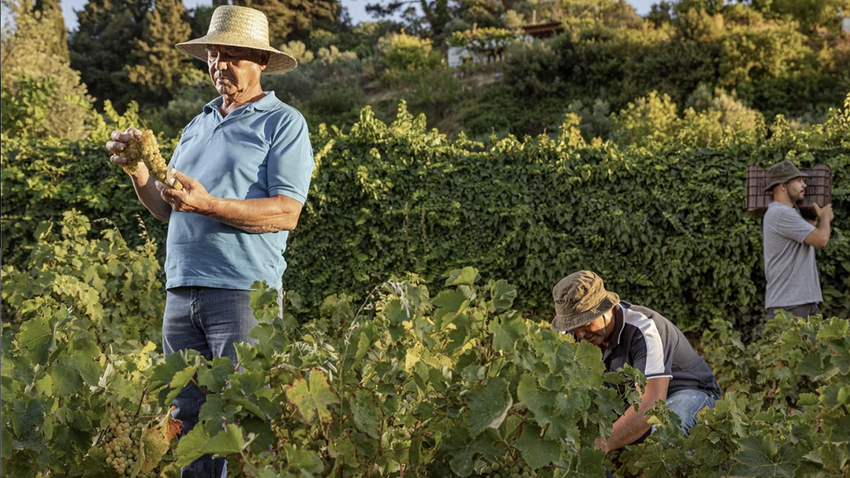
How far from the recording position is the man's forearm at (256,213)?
191cm

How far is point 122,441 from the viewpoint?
1.68 metres

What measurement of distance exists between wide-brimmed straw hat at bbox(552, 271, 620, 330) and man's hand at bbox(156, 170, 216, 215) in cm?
132

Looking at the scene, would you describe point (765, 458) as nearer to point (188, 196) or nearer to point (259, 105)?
point (188, 196)

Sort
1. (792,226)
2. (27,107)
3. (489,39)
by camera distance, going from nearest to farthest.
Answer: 1. (792,226)
2. (27,107)
3. (489,39)

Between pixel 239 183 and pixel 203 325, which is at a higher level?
pixel 239 183

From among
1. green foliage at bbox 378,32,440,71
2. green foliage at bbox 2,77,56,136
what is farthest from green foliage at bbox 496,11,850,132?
green foliage at bbox 2,77,56,136

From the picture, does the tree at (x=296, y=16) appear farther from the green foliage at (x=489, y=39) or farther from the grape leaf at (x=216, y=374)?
the grape leaf at (x=216, y=374)

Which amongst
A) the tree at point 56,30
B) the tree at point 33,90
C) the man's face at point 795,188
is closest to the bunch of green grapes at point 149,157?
the man's face at point 795,188

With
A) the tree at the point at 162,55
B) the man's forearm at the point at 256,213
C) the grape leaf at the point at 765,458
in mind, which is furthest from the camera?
the tree at the point at 162,55

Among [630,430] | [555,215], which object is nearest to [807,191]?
[555,215]

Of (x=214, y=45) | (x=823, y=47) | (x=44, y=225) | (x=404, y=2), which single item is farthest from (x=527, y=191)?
(x=404, y=2)

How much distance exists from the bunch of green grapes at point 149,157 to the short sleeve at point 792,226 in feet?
11.7

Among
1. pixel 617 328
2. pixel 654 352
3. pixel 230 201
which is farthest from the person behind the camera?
pixel 617 328

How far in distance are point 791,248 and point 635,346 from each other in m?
2.03
